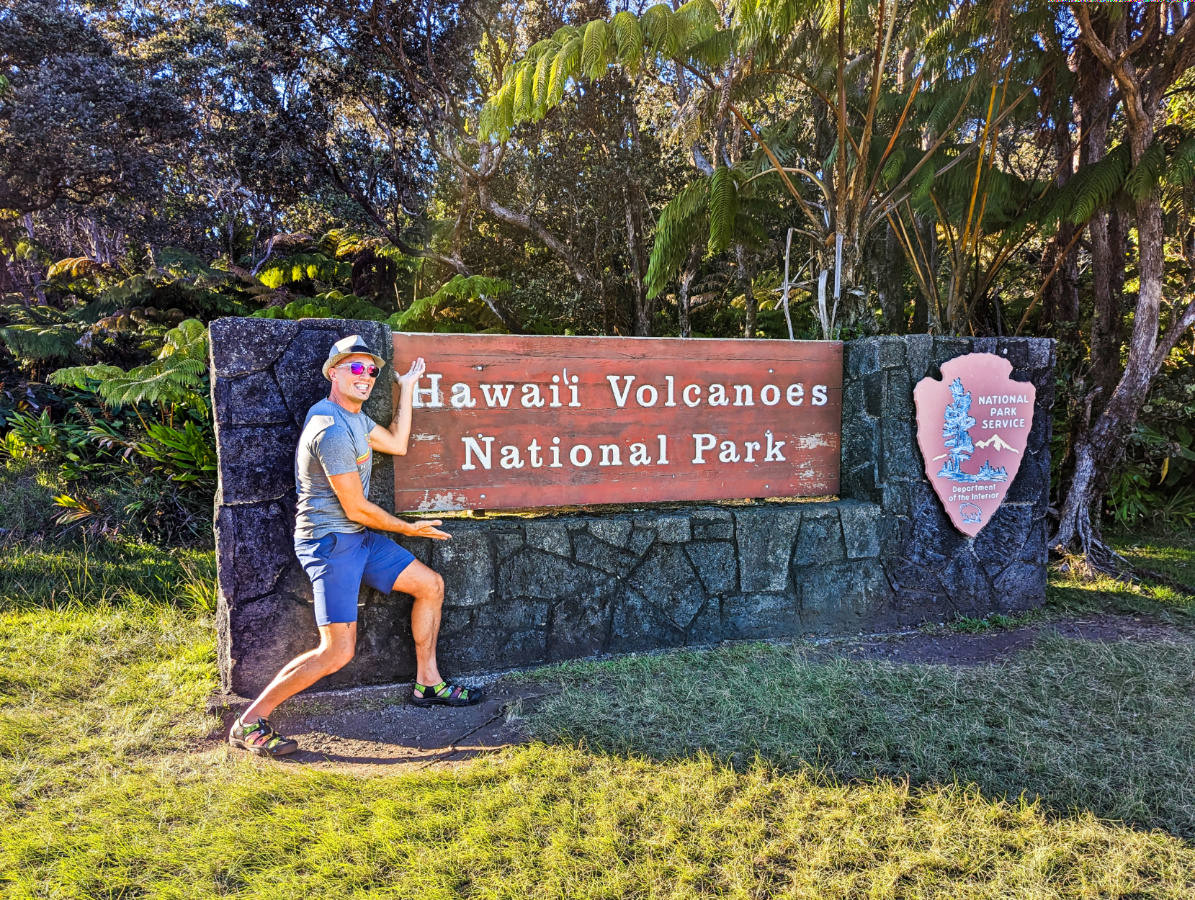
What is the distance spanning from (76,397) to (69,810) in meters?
6.47

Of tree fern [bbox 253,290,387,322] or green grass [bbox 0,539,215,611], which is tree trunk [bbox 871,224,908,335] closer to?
tree fern [bbox 253,290,387,322]

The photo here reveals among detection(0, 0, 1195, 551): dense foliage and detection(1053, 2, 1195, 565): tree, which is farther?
detection(0, 0, 1195, 551): dense foliage

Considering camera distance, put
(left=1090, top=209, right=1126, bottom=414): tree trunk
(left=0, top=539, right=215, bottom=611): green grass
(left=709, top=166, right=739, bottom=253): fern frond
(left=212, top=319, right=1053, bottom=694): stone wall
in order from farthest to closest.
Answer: (left=1090, top=209, right=1126, bottom=414): tree trunk → (left=709, top=166, right=739, bottom=253): fern frond → (left=0, top=539, right=215, bottom=611): green grass → (left=212, top=319, right=1053, bottom=694): stone wall

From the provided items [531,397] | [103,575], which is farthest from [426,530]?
[103,575]

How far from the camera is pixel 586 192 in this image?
10.2 m

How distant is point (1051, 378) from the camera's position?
440 centimetres

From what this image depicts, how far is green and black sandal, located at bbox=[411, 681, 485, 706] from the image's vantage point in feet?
10.6

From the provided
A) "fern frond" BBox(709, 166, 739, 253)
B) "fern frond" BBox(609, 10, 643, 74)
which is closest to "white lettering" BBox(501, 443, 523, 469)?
"fern frond" BBox(609, 10, 643, 74)

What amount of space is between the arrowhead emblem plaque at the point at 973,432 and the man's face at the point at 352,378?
119 inches

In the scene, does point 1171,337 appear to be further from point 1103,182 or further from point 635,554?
point 635,554

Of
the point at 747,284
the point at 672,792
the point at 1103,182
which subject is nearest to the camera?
the point at 672,792

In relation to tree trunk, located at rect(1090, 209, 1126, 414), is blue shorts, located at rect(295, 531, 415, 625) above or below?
below

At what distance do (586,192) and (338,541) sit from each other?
27.1 feet

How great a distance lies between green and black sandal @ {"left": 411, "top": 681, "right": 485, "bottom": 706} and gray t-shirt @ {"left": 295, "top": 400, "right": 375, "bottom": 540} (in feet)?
2.67
